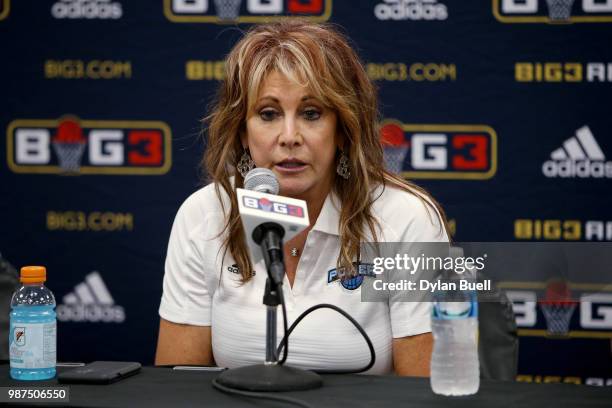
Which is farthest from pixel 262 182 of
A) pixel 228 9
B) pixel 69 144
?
pixel 69 144

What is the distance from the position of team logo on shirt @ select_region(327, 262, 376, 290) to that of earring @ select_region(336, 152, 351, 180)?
8.6 inches

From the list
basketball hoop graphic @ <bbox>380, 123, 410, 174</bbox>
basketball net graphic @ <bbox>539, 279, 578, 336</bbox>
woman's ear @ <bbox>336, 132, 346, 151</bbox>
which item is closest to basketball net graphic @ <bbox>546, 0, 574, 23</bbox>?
basketball hoop graphic @ <bbox>380, 123, 410, 174</bbox>

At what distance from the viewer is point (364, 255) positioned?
6.84 ft

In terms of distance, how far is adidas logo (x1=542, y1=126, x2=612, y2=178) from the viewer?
301 cm

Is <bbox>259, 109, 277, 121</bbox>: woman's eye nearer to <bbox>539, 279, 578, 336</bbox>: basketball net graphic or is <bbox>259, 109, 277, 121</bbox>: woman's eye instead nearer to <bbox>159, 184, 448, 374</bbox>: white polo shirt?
<bbox>159, 184, 448, 374</bbox>: white polo shirt

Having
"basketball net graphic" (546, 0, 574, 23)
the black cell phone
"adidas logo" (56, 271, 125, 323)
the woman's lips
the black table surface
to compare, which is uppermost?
"basketball net graphic" (546, 0, 574, 23)

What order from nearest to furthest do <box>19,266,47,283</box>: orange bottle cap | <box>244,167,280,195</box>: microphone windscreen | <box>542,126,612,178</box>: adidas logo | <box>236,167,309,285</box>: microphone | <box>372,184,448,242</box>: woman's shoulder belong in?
<box>236,167,309,285</box>: microphone
<box>244,167,280,195</box>: microphone windscreen
<box>19,266,47,283</box>: orange bottle cap
<box>372,184,448,242</box>: woman's shoulder
<box>542,126,612,178</box>: adidas logo

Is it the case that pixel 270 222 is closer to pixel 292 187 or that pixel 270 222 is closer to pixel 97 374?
pixel 97 374

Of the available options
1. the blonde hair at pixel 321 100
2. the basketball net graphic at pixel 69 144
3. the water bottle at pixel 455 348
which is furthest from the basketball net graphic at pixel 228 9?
the water bottle at pixel 455 348

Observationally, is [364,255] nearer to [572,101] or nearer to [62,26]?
[572,101]

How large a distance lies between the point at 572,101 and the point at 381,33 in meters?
0.65

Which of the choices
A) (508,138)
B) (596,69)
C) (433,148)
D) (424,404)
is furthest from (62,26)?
(424,404)

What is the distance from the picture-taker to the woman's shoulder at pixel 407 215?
209cm

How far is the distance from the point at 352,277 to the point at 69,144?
4.96 feet
